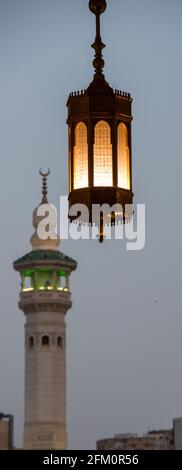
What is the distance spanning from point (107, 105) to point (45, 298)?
4036 inches

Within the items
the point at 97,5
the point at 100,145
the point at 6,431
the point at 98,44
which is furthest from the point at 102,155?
the point at 6,431

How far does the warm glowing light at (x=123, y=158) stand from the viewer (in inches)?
458

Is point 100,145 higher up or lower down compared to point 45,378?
lower down

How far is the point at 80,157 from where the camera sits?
11.7 meters

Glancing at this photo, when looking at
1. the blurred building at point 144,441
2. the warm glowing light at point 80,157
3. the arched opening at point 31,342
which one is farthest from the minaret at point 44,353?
the warm glowing light at point 80,157

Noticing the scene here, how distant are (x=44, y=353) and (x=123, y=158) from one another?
10204cm

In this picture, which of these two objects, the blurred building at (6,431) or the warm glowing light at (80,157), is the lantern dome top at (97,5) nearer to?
the warm glowing light at (80,157)

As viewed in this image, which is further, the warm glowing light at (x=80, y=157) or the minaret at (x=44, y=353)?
the minaret at (x=44, y=353)

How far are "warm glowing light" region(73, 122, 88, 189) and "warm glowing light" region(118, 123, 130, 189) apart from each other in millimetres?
253

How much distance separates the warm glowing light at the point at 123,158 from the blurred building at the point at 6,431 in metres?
90.5

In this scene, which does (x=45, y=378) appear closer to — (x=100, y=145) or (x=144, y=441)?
(x=144, y=441)

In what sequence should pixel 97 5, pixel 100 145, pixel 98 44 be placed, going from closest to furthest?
pixel 97 5, pixel 98 44, pixel 100 145

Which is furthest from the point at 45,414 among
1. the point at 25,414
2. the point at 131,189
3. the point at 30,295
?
the point at 131,189

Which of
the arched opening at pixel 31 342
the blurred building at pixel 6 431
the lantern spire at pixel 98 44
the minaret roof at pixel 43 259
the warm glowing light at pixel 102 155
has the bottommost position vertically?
the warm glowing light at pixel 102 155
